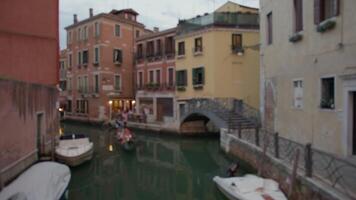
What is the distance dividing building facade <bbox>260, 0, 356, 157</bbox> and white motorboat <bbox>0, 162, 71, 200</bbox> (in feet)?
21.2

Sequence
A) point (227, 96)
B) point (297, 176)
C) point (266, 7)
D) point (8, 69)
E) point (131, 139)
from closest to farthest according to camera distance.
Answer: point (297, 176), point (8, 69), point (266, 7), point (131, 139), point (227, 96)

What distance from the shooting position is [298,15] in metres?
12.2

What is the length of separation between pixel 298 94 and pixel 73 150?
25.8 feet

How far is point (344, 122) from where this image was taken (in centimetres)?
962

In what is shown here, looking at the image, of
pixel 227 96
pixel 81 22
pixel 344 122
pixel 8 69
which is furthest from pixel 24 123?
pixel 81 22

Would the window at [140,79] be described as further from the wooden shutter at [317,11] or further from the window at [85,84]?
the wooden shutter at [317,11]

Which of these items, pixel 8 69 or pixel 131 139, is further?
pixel 131 139

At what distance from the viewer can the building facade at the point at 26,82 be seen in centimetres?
1046

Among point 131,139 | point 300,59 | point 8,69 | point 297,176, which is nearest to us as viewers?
point 297,176

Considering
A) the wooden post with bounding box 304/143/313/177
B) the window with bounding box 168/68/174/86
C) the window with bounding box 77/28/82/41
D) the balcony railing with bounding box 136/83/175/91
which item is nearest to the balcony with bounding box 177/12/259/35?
the window with bounding box 168/68/174/86

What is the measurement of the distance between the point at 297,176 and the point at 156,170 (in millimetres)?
7446

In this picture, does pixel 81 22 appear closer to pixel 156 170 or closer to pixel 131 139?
pixel 131 139

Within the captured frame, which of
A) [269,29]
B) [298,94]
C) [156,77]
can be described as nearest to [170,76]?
[156,77]

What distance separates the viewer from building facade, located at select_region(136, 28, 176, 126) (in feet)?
86.5
